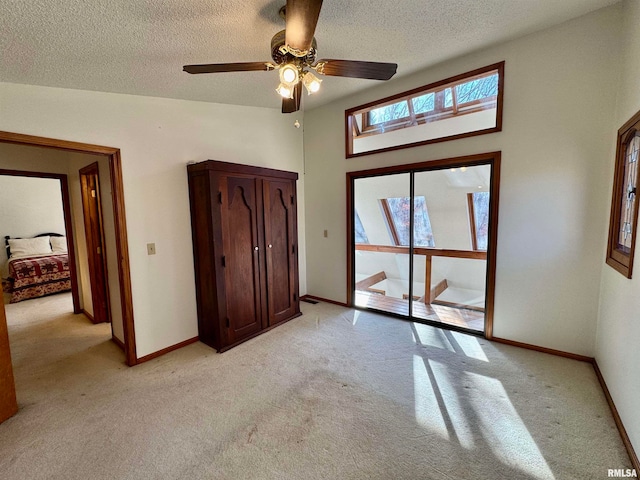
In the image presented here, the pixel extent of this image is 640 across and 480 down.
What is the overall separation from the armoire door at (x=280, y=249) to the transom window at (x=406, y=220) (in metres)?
1.36

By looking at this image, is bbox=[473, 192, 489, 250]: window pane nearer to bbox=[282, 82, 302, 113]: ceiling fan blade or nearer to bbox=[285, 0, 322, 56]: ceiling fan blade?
bbox=[282, 82, 302, 113]: ceiling fan blade

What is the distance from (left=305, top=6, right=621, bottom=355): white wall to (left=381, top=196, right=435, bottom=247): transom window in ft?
2.39

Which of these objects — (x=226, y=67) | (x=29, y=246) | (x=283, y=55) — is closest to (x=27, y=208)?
(x=29, y=246)

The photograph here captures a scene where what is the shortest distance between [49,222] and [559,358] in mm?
8891

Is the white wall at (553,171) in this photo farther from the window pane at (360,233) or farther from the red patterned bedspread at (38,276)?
the red patterned bedspread at (38,276)

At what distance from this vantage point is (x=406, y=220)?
3486 millimetres

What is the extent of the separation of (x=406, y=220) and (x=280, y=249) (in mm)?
1683

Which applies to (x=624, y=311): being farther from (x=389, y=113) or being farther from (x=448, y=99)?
(x=389, y=113)

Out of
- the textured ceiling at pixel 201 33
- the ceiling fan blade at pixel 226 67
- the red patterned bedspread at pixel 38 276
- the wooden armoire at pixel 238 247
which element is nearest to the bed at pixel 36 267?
the red patterned bedspread at pixel 38 276

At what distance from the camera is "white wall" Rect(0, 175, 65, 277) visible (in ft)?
17.3

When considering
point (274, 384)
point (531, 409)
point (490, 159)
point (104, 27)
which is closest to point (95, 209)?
point (104, 27)

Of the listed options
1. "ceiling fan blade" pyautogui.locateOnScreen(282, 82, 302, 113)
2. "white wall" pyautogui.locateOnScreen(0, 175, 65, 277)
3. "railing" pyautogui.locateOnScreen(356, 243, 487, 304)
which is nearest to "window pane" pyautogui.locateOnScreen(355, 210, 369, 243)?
"railing" pyautogui.locateOnScreen(356, 243, 487, 304)

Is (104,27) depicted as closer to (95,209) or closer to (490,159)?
(95,209)

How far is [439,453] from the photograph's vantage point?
1.56m
